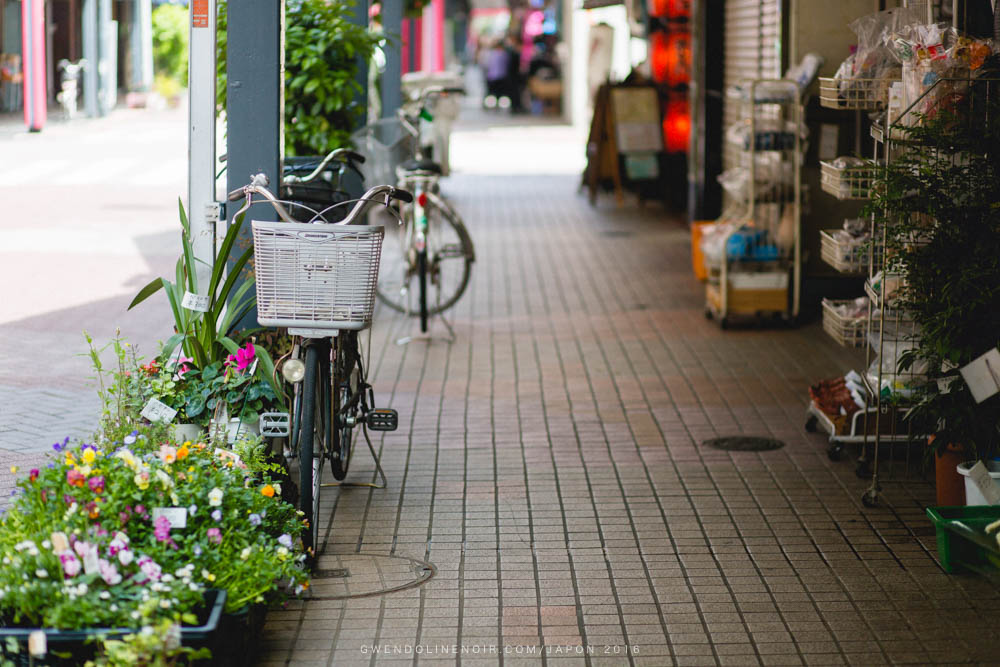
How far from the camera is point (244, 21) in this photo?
5.53 metres

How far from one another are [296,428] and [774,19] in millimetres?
7419

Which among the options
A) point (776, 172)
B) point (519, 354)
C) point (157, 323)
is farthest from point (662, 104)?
point (157, 323)

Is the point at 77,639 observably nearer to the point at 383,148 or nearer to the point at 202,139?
the point at 202,139

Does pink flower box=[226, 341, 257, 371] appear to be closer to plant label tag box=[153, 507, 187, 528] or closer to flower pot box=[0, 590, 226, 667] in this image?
plant label tag box=[153, 507, 187, 528]

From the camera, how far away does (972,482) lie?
5.04 metres

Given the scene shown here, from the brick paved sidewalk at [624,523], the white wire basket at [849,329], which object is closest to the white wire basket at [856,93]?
the white wire basket at [849,329]

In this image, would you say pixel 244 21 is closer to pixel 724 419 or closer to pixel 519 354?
pixel 724 419

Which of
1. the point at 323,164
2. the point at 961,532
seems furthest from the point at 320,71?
the point at 961,532

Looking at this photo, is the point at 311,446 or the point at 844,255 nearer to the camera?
the point at 311,446

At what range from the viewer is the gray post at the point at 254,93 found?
5.53 m

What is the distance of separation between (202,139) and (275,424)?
4.47 ft

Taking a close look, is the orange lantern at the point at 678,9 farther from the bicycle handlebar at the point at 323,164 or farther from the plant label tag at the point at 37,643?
the plant label tag at the point at 37,643

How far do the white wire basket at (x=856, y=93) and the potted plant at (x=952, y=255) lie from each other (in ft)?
2.54

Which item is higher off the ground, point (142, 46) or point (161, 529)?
point (142, 46)
